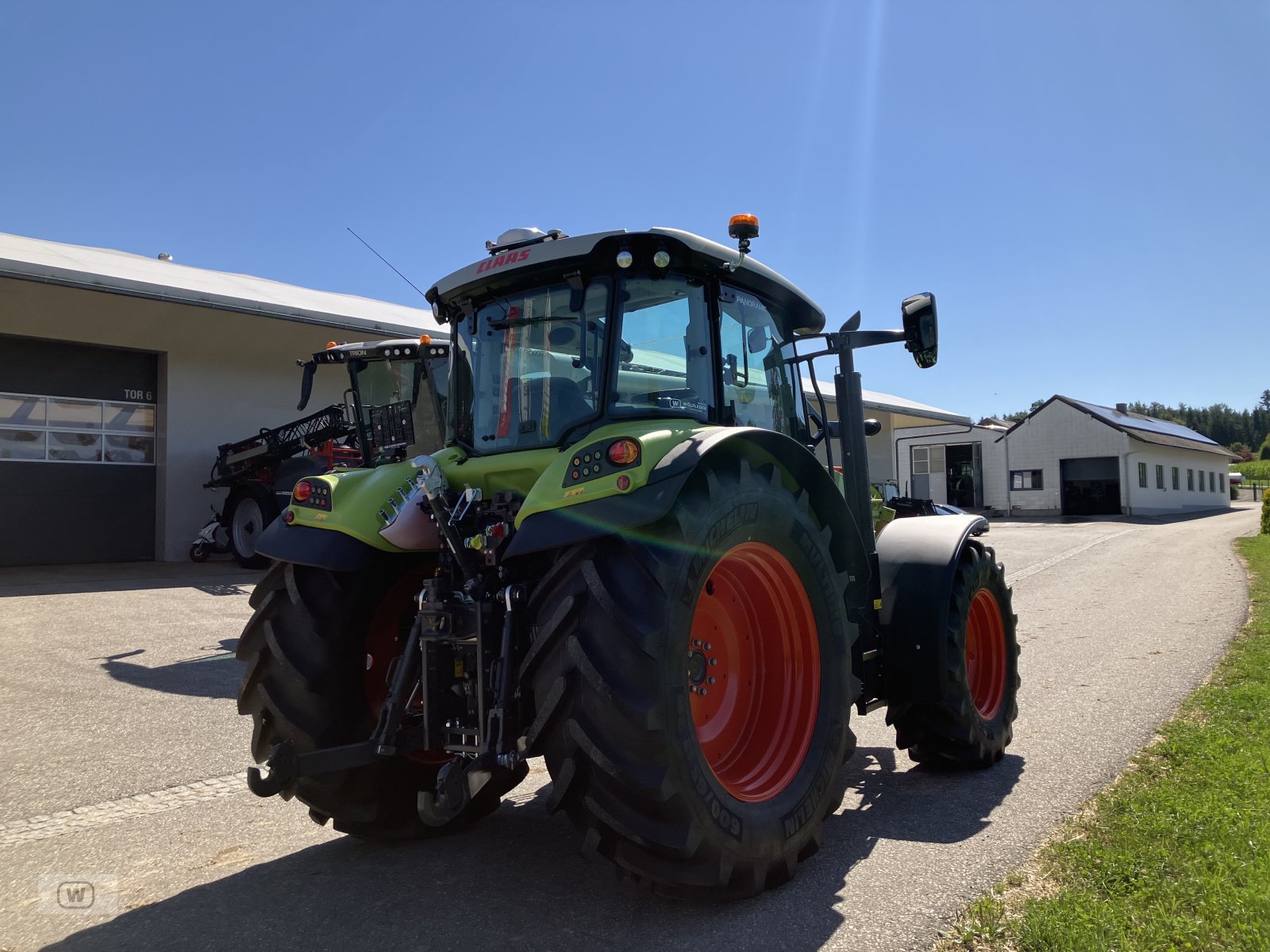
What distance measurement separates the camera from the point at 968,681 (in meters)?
4.78

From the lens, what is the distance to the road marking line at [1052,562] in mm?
14912

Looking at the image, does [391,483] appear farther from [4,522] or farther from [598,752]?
[4,522]

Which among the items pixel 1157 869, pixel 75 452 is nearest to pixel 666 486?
pixel 1157 869

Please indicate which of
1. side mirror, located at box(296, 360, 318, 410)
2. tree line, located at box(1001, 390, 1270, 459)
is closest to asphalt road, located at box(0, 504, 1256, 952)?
side mirror, located at box(296, 360, 318, 410)

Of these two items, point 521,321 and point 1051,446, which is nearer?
point 521,321

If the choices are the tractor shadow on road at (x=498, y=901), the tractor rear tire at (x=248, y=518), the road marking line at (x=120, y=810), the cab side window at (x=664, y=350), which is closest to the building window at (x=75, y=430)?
the tractor rear tire at (x=248, y=518)

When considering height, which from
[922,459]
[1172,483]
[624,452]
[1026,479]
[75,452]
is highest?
[922,459]

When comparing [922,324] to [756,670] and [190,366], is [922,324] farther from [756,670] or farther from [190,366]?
[190,366]

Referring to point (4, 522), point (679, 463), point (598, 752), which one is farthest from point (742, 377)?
point (4, 522)

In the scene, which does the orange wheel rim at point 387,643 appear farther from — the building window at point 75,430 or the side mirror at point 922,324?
the building window at point 75,430

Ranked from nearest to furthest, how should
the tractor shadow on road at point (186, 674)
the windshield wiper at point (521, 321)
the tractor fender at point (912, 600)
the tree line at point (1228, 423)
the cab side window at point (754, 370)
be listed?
1. the windshield wiper at point (521, 321)
2. the cab side window at point (754, 370)
3. the tractor fender at point (912, 600)
4. the tractor shadow on road at point (186, 674)
5. the tree line at point (1228, 423)

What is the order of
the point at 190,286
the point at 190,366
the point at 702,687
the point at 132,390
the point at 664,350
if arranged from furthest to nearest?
the point at 190,366 < the point at 132,390 < the point at 190,286 < the point at 664,350 < the point at 702,687

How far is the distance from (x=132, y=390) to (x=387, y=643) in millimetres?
14798

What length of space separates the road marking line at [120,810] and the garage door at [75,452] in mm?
12834
